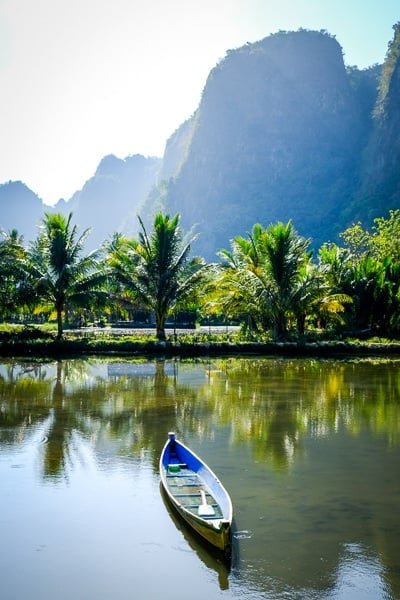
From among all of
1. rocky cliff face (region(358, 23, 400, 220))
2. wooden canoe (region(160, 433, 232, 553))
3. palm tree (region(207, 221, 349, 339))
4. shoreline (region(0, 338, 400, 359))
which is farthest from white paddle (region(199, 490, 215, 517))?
rocky cliff face (region(358, 23, 400, 220))

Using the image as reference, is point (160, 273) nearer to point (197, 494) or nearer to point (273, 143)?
point (197, 494)

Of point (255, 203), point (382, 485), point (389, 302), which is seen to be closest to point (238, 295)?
point (389, 302)

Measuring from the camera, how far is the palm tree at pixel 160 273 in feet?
97.2

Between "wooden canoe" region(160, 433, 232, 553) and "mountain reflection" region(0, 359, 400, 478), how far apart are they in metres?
0.77

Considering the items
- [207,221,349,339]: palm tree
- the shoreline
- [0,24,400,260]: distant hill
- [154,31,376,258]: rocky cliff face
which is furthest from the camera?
[154,31,376,258]: rocky cliff face

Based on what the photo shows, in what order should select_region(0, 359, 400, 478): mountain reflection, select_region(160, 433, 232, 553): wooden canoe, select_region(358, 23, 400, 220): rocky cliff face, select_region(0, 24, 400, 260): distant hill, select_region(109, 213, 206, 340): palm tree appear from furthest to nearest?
select_region(0, 24, 400, 260): distant hill → select_region(358, 23, 400, 220): rocky cliff face → select_region(109, 213, 206, 340): palm tree → select_region(0, 359, 400, 478): mountain reflection → select_region(160, 433, 232, 553): wooden canoe

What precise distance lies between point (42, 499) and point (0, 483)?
38.6 inches

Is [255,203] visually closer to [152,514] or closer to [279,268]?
[279,268]

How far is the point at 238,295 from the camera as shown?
97.3ft

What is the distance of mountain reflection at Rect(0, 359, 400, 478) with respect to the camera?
11.4 metres

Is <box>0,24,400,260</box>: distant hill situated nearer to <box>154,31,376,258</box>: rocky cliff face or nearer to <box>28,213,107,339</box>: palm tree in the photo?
<box>154,31,376,258</box>: rocky cliff face

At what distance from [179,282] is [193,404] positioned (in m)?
14.9

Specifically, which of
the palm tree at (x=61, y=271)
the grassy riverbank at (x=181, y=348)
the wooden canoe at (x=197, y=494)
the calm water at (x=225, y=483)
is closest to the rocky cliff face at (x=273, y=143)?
the palm tree at (x=61, y=271)

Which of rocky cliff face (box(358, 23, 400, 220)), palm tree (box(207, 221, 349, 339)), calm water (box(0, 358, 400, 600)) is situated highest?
rocky cliff face (box(358, 23, 400, 220))
